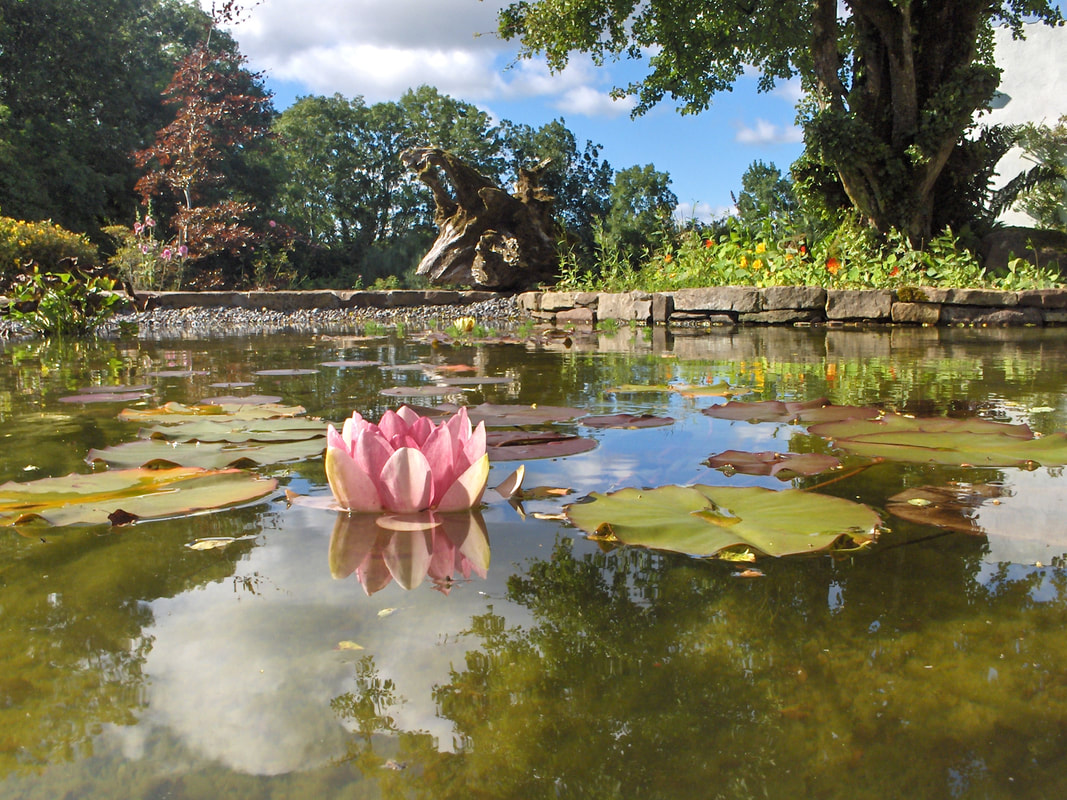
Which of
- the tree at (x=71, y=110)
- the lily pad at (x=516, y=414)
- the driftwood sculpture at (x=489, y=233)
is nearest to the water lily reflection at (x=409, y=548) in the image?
the lily pad at (x=516, y=414)

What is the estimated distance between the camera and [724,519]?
3.33 ft

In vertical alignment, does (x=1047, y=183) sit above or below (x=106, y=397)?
above

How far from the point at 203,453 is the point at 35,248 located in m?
9.71

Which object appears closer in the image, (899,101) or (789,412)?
(789,412)

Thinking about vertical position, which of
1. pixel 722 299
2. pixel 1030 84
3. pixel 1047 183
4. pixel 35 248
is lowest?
pixel 722 299

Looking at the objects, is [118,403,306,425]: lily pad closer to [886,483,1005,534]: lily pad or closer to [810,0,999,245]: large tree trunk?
[886,483,1005,534]: lily pad

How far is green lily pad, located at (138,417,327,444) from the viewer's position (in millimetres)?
1643

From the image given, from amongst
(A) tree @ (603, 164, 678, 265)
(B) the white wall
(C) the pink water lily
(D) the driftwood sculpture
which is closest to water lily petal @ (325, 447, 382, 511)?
(C) the pink water lily

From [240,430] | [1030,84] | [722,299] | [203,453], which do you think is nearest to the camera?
[203,453]

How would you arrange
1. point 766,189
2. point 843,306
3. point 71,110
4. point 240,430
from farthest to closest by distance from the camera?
1. point 766,189
2. point 71,110
3. point 843,306
4. point 240,430

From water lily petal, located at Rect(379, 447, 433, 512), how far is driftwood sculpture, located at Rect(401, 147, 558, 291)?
901cm

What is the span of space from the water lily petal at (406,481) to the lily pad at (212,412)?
95 cm

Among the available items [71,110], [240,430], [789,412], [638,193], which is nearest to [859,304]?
[789,412]

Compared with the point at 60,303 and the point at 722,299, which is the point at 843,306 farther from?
the point at 60,303
